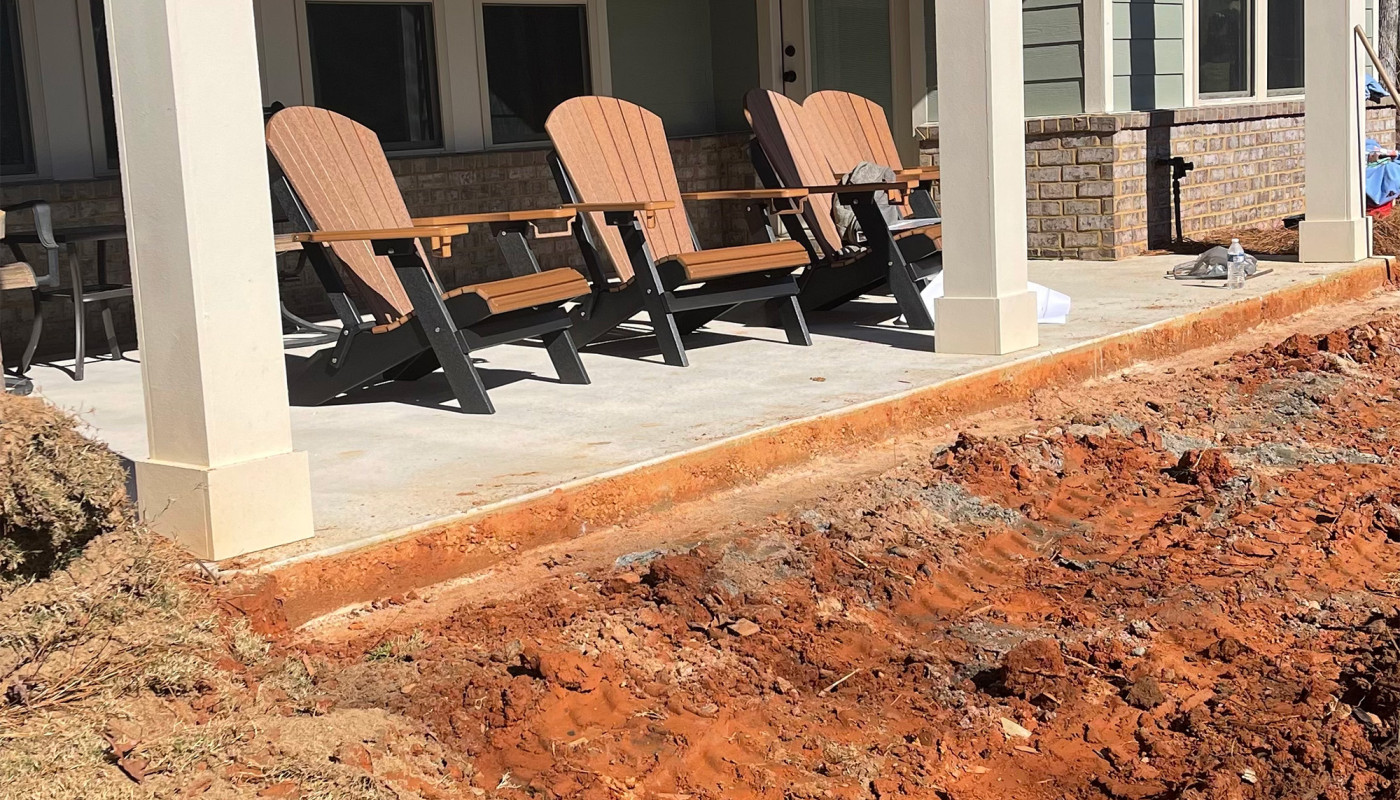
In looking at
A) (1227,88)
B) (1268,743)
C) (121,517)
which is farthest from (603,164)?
(1227,88)

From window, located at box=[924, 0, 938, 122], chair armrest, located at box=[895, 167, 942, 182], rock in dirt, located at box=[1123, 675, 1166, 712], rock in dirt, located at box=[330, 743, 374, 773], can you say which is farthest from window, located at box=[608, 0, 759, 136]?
rock in dirt, located at box=[330, 743, 374, 773]

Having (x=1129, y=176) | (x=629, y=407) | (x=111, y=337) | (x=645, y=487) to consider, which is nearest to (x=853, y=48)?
(x=1129, y=176)

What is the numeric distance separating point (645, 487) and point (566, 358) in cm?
164

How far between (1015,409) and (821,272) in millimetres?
1783

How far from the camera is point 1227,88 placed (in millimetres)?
11141

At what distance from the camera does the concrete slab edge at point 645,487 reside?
3.49 meters

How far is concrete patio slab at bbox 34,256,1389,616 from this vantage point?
4055 mm

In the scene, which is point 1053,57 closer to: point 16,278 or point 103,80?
point 103,80

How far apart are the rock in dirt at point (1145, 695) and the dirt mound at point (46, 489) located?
212cm

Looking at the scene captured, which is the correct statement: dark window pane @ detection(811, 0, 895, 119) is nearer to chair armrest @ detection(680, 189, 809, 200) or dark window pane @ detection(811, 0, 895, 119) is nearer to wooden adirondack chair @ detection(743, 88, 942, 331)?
wooden adirondack chair @ detection(743, 88, 942, 331)

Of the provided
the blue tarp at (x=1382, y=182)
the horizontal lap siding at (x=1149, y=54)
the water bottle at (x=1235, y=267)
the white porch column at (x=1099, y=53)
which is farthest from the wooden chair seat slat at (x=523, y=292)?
the blue tarp at (x=1382, y=182)

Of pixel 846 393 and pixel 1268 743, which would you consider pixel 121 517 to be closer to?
pixel 1268 743

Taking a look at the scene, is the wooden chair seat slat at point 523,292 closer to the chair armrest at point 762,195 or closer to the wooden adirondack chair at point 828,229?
the chair armrest at point 762,195

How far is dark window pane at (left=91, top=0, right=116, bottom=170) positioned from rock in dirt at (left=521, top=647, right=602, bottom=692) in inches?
220
